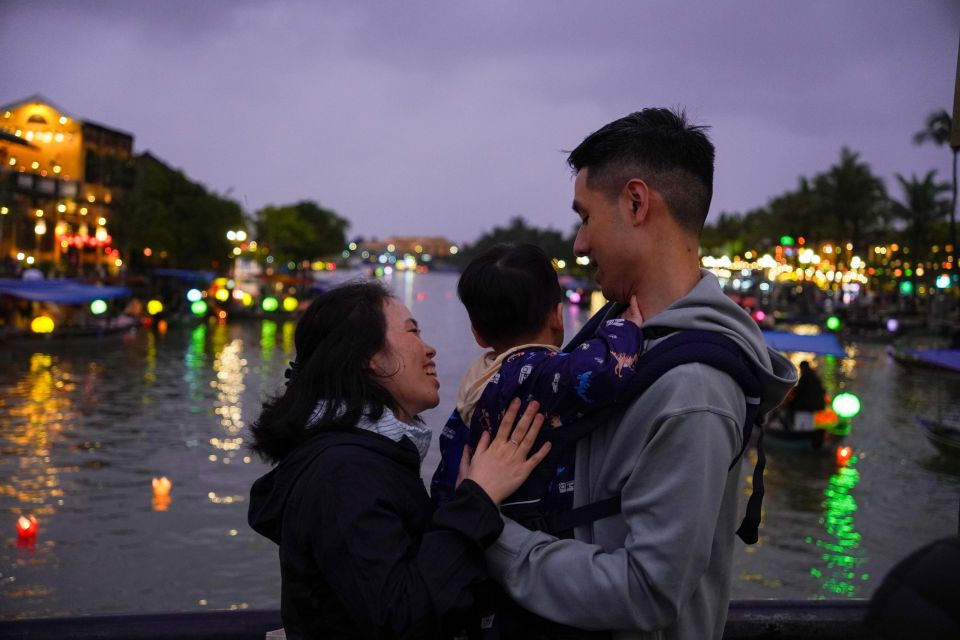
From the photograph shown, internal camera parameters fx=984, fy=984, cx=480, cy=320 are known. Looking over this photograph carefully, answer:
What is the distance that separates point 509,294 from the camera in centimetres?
292

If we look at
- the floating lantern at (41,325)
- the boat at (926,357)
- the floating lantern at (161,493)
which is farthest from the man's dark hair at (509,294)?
the floating lantern at (41,325)

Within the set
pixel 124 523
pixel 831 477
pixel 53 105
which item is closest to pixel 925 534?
pixel 831 477

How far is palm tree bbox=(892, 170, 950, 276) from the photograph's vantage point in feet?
206

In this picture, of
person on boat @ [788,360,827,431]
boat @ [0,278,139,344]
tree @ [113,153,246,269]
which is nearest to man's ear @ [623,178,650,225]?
person on boat @ [788,360,827,431]

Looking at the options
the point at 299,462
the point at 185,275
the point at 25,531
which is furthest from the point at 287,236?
the point at 299,462

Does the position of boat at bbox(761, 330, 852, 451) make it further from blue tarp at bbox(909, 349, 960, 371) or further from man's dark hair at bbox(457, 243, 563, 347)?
man's dark hair at bbox(457, 243, 563, 347)

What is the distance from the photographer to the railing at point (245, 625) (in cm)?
386

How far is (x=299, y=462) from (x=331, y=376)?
0.29 metres

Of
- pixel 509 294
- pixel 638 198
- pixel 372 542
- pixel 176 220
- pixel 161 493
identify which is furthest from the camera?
pixel 176 220

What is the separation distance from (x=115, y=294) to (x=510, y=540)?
42902mm

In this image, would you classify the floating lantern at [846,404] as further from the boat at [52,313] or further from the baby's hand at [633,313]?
the boat at [52,313]

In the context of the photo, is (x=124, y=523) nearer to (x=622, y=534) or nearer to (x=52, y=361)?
(x=622, y=534)

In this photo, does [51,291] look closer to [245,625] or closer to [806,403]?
[806,403]

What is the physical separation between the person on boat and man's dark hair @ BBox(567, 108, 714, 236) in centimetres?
1797
